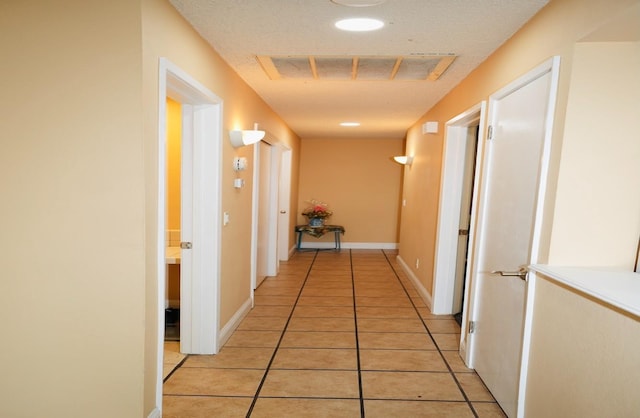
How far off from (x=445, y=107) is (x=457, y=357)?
94.2 inches

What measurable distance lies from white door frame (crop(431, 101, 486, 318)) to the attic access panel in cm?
71

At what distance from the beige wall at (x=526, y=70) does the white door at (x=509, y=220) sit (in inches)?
2.9

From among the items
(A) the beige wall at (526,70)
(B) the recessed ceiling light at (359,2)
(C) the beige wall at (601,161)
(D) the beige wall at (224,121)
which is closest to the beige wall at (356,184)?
(D) the beige wall at (224,121)

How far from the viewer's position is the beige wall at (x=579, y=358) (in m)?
1.25

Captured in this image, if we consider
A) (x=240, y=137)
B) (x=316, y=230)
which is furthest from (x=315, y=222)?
(x=240, y=137)

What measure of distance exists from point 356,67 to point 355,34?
0.64 m

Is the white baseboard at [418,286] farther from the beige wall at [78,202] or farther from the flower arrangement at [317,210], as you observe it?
the beige wall at [78,202]

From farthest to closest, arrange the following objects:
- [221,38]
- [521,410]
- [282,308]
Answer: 1. [282,308]
2. [221,38]
3. [521,410]

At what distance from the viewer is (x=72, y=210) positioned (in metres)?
1.72

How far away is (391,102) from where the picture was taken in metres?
4.18

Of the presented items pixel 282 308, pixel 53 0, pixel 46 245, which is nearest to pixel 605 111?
pixel 53 0

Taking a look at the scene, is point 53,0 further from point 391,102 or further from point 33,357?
point 391,102

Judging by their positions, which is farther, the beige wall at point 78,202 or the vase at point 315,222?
the vase at point 315,222

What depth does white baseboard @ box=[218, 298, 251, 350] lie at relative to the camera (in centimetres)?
303
